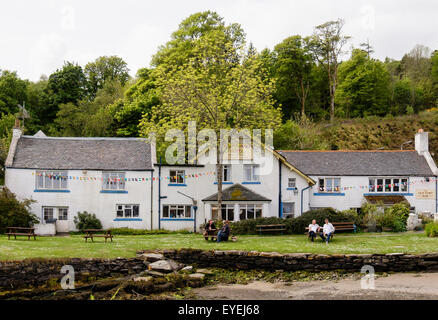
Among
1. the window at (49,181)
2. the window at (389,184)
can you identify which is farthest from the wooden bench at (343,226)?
the window at (49,181)

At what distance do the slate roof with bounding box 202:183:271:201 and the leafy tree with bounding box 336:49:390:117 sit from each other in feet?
145

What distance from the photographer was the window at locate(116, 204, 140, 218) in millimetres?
38781

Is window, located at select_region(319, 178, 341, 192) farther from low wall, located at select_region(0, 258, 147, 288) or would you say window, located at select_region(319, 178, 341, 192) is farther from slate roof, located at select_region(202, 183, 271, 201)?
low wall, located at select_region(0, 258, 147, 288)

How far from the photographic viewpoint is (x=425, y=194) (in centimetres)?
4247

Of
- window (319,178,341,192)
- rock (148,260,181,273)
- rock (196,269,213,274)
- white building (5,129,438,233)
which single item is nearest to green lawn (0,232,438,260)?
rock (148,260,181,273)

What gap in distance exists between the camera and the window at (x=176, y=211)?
39.2 meters

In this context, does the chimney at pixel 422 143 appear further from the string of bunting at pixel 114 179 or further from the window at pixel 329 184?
the string of bunting at pixel 114 179

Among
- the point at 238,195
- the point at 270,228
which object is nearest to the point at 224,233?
the point at 270,228

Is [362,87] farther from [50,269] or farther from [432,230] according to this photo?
[50,269]

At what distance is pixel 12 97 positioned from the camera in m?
68.2

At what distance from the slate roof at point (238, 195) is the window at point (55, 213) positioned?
41.1ft

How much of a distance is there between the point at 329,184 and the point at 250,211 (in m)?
9.72

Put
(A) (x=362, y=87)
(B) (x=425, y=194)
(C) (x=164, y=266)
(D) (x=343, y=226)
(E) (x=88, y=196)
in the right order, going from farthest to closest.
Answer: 1. (A) (x=362, y=87)
2. (B) (x=425, y=194)
3. (E) (x=88, y=196)
4. (D) (x=343, y=226)
5. (C) (x=164, y=266)
